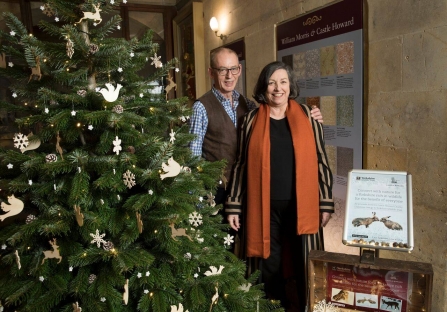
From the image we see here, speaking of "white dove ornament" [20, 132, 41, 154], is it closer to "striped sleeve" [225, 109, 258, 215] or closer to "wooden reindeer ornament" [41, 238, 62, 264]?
"wooden reindeer ornament" [41, 238, 62, 264]

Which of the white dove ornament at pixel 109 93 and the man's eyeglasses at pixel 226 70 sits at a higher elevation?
the man's eyeglasses at pixel 226 70

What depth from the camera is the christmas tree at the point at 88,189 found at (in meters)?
1.36

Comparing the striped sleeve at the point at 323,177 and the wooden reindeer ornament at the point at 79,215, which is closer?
the wooden reindeer ornament at the point at 79,215

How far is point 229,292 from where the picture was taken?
1.63 meters

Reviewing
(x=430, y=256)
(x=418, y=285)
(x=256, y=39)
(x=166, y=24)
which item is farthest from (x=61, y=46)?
(x=166, y=24)

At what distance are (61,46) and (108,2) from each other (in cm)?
27

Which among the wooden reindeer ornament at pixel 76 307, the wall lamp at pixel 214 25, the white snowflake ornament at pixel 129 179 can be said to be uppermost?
the wall lamp at pixel 214 25

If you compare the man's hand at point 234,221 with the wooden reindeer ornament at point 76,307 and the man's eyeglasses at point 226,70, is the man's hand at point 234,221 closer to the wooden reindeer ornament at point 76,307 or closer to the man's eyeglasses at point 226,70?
the man's eyeglasses at point 226,70

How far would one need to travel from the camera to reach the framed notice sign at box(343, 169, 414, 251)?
165 cm

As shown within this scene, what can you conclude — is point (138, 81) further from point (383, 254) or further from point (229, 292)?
point (383, 254)

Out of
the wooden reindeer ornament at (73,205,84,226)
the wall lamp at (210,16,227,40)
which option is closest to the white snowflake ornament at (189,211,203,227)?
the wooden reindeer ornament at (73,205,84,226)

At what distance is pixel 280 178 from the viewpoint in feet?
7.12

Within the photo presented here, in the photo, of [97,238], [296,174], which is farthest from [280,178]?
[97,238]

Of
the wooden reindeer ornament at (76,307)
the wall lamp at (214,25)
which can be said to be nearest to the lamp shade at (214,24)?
the wall lamp at (214,25)
